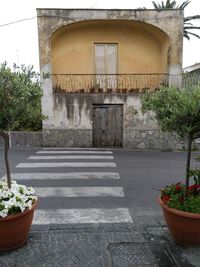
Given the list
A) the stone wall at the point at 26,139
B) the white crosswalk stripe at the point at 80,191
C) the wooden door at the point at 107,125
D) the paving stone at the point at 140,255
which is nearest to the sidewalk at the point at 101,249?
the paving stone at the point at 140,255

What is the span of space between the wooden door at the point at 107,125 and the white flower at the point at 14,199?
29.3ft

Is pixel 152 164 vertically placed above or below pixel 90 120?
below

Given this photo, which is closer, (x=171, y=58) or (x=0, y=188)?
(x=0, y=188)

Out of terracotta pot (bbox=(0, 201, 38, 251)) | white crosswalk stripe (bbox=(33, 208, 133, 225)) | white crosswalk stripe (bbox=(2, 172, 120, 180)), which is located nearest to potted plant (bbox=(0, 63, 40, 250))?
terracotta pot (bbox=(0, 201, 38, 251))

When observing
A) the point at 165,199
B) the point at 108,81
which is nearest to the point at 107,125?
the point at 108,81

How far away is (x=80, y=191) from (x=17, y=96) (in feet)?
11.1

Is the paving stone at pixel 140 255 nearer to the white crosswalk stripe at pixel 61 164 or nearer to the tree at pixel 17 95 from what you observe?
the tree at pixel 17 95

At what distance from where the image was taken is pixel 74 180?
7074 millimetres

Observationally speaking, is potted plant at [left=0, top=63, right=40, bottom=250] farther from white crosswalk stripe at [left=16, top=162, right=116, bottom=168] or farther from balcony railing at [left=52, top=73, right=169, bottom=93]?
balcony railing at [left=52, top=73, right=169, bottom=93]

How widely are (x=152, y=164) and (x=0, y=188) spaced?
6305 millimetres

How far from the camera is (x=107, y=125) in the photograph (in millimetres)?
12703

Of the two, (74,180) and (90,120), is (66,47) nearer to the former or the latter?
(90,120)

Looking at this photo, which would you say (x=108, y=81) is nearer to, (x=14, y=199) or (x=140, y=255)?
(x=14, y=199)

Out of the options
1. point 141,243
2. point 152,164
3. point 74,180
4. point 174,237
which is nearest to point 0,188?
point 141,243
